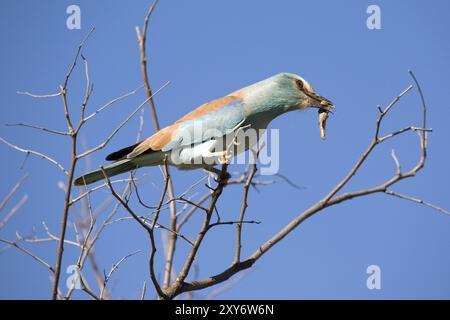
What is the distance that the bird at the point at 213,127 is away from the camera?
631 centimetres

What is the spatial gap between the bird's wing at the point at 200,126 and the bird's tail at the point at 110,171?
0.14 m

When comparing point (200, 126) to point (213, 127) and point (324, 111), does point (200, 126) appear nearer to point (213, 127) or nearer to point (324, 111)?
point (213, 127)

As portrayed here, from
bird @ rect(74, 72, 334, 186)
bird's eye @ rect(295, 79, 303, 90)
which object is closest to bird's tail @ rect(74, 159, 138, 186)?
bird @ rect(74, 72, 334, 186)

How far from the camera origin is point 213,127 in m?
6.46

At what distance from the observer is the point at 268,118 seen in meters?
6.82

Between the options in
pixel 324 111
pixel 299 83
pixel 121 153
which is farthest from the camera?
pixel 299 83

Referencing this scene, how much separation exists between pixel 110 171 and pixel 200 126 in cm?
100

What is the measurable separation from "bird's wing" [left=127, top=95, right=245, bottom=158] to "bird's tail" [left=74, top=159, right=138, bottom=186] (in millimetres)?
139

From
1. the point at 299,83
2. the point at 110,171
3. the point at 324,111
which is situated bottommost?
the point at 110,171

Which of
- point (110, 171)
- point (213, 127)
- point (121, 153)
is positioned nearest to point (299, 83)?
point (213, 127)

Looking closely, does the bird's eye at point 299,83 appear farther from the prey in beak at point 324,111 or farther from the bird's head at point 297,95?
the prey in beak at point 324,111
